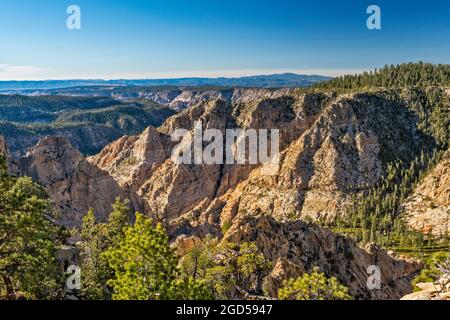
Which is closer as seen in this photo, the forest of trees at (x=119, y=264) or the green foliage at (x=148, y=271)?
the green foliage at (x=148, y=271)

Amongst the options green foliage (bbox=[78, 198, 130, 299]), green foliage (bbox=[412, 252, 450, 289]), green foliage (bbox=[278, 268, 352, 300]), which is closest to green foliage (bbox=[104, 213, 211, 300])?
green foliage (bbox=[278, 268, 352, 300])

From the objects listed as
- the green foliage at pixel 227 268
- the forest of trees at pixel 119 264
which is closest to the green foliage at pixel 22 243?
the forest of trees at pixel 119 264

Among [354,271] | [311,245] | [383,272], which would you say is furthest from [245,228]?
[383,272]

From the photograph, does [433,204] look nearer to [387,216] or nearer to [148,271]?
[387,216]

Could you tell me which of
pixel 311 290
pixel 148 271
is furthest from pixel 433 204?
pixel 148 271

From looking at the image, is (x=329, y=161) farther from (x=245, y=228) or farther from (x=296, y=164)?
(x=245, y=228)

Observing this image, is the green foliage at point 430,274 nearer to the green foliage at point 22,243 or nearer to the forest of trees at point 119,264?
the forest of trees at point 119,264

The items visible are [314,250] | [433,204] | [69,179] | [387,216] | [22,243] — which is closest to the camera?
[22,243]
